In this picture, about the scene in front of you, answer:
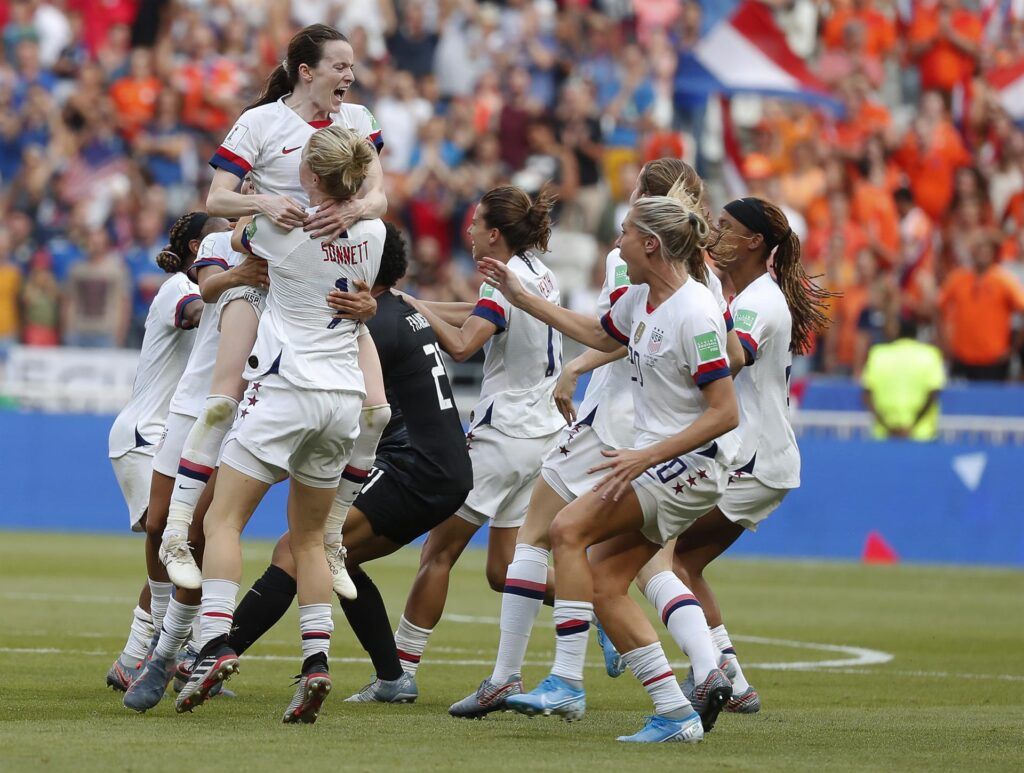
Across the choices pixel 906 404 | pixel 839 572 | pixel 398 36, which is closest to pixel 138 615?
pixel 839 572

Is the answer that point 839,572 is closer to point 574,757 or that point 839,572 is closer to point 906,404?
point 906,404

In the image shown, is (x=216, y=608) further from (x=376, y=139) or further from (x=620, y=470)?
(x=376, y=139)

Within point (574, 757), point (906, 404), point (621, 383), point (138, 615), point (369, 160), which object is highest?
point (369, 160)

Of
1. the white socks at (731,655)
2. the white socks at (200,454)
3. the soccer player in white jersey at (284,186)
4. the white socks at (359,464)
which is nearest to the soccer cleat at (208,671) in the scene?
the soccer player in white jersey at (284,186)

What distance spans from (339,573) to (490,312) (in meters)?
1.69

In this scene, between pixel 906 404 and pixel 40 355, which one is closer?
pixel 906 404

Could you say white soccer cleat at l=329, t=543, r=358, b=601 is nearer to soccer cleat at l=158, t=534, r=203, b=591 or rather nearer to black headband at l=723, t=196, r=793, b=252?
soccer cleat at l=158, t=534, r=203, b=591

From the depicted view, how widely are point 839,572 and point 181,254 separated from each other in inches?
387

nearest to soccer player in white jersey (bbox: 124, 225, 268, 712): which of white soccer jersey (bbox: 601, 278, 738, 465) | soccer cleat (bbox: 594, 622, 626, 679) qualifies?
white soccer jersey (bbox: 601, 278, 738, 465)

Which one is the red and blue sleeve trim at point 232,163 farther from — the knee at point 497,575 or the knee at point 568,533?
the knee at point 497,575

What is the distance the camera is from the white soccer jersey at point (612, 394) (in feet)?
27.7

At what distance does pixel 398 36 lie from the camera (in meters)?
25.2

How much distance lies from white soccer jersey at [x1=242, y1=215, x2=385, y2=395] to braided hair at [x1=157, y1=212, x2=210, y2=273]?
1583mm

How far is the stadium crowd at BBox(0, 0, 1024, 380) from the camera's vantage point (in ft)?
67.9
